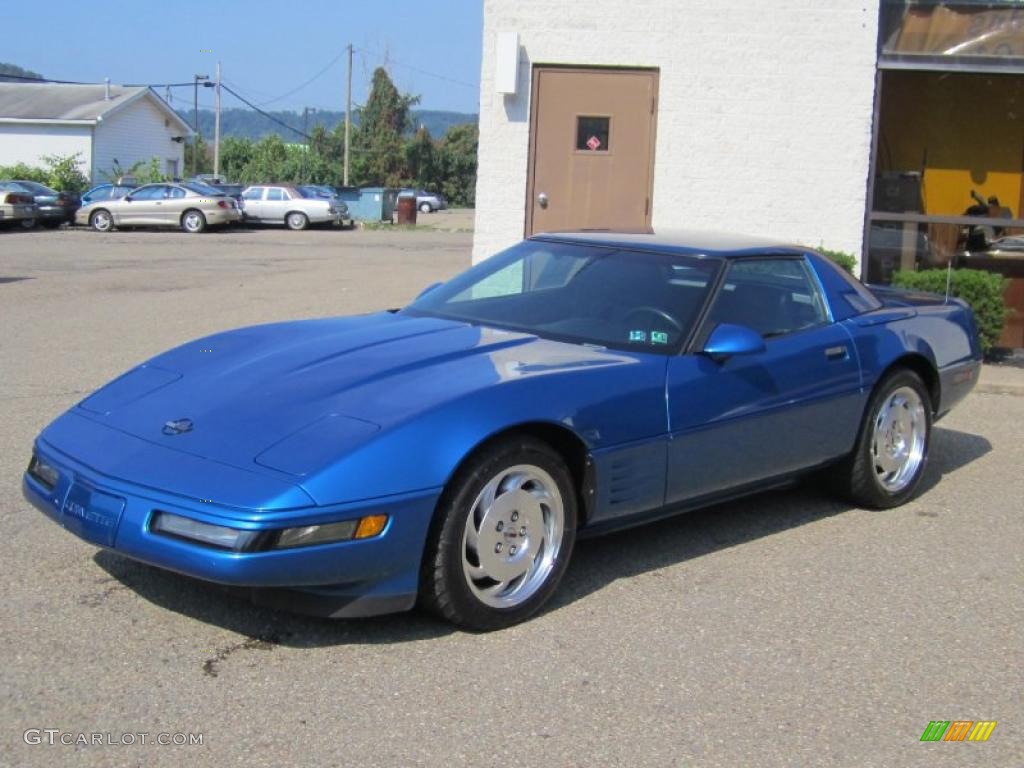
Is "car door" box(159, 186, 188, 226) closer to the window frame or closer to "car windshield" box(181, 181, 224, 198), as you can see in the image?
"car windshield" box(181, 181, 224, 198)

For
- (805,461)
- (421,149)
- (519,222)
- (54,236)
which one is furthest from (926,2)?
(421,149)

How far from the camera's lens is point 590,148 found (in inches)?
478

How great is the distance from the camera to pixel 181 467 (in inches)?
160

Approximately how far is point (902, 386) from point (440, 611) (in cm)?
310

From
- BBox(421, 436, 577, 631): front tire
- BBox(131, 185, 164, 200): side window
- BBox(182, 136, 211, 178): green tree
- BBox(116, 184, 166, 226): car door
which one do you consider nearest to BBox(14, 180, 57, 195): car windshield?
BBox(116, 184, 166, 226): car door

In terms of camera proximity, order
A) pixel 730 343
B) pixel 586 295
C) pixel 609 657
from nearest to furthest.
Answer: pixel 609 657
pixel 730 343
pixel 586 295

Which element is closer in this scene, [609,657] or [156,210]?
[609,657]

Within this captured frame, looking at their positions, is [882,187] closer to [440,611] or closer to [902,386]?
[902,386]

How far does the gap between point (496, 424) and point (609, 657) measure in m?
0.87

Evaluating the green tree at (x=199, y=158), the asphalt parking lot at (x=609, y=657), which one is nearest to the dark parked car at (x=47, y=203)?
the asphalt parking lot at (x=609, y=657)

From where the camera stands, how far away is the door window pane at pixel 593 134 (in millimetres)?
12102

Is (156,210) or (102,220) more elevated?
(156,210)

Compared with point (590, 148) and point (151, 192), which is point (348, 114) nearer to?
point (151, 192)

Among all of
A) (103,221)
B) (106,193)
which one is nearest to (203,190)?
(103,221)
